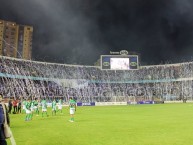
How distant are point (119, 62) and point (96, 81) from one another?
33.3m

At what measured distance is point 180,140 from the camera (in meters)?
15.5

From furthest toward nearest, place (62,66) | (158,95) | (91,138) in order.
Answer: (62,66) → (158,95) → (91,138)

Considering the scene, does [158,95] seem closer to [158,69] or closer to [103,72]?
[158,69]

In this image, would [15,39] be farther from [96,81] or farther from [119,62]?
[119,62]

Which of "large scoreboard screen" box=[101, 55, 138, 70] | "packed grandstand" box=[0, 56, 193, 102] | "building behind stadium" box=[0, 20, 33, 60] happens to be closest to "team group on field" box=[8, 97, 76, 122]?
"packed grandstand" box=[0, 56, 193, 102]

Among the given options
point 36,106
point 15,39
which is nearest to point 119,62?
point 36,106

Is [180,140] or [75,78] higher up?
[75,78]

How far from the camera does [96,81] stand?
13875 centimetres

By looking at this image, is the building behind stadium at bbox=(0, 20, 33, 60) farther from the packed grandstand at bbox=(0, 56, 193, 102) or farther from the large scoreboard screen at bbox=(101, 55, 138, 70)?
the large scoreboard screen at bbox=(101, 55, 138, 70)

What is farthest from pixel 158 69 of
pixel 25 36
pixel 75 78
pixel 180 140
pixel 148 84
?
pixel 180 140

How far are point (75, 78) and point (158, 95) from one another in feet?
139

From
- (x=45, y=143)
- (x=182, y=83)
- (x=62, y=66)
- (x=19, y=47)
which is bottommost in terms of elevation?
(x=45, y=143)

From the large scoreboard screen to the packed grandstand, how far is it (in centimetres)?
1432

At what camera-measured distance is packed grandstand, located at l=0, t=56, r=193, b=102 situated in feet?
377
